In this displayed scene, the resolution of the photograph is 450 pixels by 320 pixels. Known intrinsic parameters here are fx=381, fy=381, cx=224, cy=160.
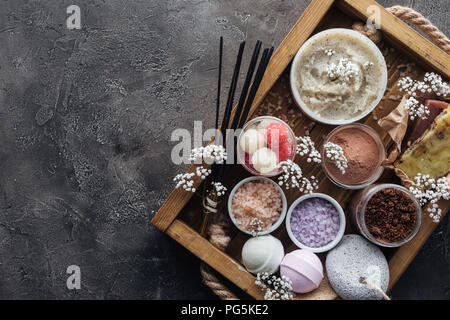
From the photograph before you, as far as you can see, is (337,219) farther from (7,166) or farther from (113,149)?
(7,166)

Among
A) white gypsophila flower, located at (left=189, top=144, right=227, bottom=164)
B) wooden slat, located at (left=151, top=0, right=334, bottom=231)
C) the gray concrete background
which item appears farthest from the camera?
the gray concrete background

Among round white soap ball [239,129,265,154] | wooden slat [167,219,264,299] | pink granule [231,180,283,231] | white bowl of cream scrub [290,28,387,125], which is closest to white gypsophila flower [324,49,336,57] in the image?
white bowl of cream scrub [290,28,387,125]

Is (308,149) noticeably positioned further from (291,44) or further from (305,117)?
(291,44)

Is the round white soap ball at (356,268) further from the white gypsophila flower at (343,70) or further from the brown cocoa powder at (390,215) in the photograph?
the white gypsophila flower at (343,70)

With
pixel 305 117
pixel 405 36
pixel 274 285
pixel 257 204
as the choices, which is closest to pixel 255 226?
pixel 257 204

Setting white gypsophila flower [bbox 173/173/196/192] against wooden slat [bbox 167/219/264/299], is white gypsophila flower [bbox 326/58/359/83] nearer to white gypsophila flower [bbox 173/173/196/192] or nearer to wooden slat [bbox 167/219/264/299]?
white gypsophila flower [bbox 173/173/196/192]
